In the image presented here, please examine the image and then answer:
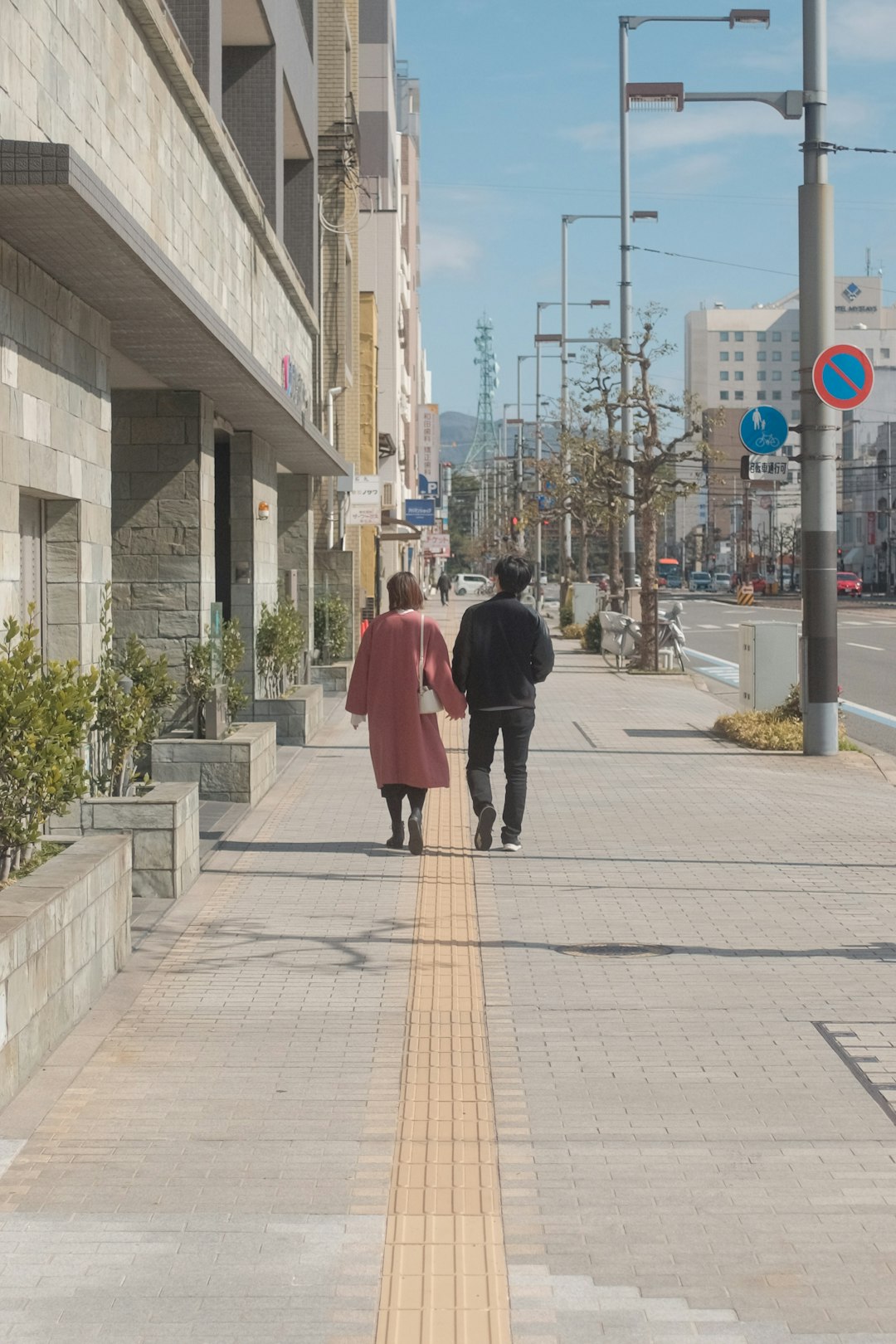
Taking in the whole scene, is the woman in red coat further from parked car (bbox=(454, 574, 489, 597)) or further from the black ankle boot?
parked car (bbox=(454, 574, 489, 597))

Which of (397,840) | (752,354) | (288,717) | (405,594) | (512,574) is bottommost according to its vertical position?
(397,840)

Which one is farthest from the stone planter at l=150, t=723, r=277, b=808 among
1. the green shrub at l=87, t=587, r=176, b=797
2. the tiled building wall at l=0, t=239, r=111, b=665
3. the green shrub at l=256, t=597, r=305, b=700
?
the green shrub at l=256, t=597, r=305, b=700

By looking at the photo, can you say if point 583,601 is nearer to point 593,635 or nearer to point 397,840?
point 593,635

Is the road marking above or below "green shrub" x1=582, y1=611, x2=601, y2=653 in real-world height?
below

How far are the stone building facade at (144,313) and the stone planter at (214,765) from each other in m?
1.21

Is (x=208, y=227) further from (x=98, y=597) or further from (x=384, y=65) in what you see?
(x=384, y=65)

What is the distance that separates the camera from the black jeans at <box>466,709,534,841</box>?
1084 centimetres

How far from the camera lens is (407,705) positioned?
1071cm

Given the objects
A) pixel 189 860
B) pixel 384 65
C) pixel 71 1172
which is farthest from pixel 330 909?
pixel 384 65

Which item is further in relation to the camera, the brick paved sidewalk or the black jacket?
the black jacket

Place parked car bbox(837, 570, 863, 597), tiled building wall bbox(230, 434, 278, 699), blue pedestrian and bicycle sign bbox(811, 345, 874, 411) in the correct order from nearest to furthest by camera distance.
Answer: blue pedestrian and bicycle sign bbox(811, 345, 874, 411) < tiled building wall bbox(230, 434, 278, 699) < parked car bbox(837, 570, 863, 597)

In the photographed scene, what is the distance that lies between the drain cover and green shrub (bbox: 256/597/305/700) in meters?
9.57

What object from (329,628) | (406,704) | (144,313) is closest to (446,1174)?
(406,704)

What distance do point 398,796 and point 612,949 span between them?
9.98 feet
